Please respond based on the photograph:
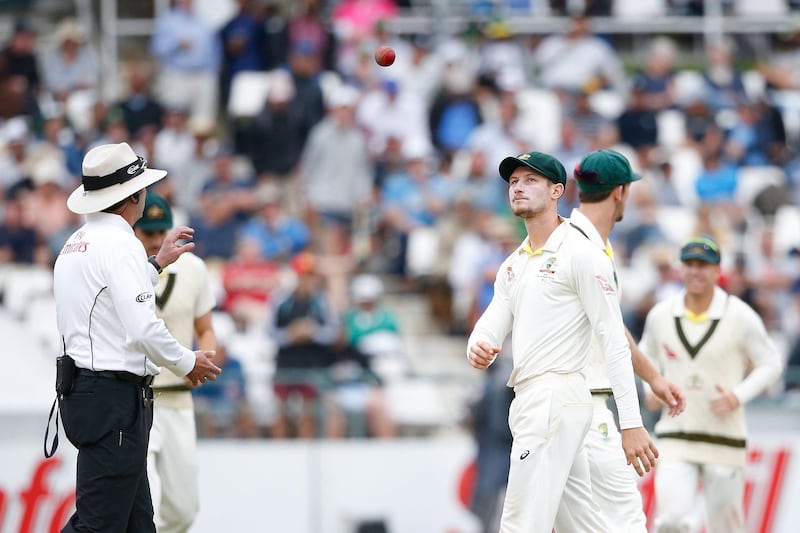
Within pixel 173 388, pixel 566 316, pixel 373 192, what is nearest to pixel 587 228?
pixel 566 316

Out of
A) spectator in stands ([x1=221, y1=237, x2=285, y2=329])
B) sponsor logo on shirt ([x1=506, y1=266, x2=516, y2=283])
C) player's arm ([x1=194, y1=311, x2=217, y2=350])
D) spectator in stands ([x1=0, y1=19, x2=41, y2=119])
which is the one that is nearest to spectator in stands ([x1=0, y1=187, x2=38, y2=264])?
spectator in stands ([x1=221, y1=237, x2=285, y2=329])

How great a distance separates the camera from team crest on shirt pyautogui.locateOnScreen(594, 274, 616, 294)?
7.68 m

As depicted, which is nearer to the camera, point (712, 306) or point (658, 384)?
point (658, 384)

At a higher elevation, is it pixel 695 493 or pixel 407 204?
pixel 407 204

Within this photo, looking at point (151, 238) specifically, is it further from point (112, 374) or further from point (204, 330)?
point (112, 374)

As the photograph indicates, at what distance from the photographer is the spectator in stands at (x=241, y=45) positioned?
20062 mm

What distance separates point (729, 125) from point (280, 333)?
8.79 m

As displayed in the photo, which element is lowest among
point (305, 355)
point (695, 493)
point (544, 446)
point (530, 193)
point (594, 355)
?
point (695, 493)

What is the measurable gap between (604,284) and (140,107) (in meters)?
12.5

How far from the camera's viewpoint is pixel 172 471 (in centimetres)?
955

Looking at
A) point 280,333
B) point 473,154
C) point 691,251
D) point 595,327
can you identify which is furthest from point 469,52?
point 595,327

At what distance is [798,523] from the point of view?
45.5 feet

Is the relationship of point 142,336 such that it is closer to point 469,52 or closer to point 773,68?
point 469,52

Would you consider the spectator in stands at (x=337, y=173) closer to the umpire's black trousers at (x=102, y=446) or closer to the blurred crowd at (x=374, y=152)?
the blurred crowd at (x=374, y=152)
